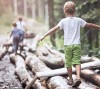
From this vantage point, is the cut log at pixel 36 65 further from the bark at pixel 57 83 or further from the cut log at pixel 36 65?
the bark at pixel 57 83

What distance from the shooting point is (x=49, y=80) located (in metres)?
9.39

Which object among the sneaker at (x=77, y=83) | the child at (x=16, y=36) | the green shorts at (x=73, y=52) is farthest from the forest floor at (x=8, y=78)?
the child at (x=16, y=36)

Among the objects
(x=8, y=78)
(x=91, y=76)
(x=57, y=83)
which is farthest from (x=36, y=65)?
Result: (x=57, y=83)

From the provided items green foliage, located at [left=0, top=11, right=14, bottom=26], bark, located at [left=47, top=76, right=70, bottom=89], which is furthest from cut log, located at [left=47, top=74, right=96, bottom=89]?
green foliage, located at [left=0, top=11, right=14, bottom=26]

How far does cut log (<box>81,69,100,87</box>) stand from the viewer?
30.2 feet

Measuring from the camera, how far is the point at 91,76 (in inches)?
379

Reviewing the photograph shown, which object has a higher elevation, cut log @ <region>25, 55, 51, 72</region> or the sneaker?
the sneaker

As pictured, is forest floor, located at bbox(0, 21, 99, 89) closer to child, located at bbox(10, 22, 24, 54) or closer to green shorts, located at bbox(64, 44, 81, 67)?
green shorts, located at bbox(64, 44, 81, 67)

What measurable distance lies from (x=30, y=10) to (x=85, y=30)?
192 ft

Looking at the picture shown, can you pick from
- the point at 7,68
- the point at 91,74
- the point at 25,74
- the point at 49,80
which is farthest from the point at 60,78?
the point at 7,68

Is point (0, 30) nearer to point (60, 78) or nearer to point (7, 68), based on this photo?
point (7, 68)

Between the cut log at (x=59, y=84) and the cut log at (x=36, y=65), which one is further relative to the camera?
the cut log at (x=36, y=65)

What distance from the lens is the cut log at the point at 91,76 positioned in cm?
922

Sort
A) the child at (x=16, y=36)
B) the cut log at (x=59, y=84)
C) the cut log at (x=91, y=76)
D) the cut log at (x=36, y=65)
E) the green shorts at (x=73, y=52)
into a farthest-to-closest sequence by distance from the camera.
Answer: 1. the child at (x=16, y=36)
2. the cut log at (x=36, y=65)
3. the cut log at (x=91, y=76)
4. the cut log at (x=59, y=84)
5. the green shorts at (x=73, y=52)
